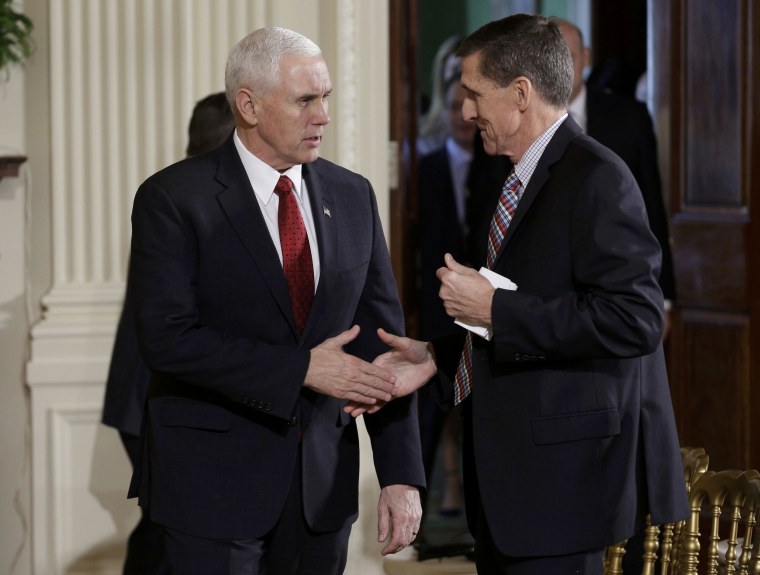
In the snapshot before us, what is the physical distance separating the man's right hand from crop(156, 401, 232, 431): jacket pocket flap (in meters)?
0.20

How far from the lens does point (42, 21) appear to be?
455 centimetres

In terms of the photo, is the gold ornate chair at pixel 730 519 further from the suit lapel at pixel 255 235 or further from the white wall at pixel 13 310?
the white wall at pixel 13 310

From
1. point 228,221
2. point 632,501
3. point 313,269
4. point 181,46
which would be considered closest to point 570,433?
point 632,501

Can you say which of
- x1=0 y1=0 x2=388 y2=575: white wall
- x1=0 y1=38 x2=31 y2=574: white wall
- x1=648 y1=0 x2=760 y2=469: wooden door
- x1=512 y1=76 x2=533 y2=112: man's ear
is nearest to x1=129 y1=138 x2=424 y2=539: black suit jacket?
x1=512 y1=76 x2=533 y2=112: man's ear

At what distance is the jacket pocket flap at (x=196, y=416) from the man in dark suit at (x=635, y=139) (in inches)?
103

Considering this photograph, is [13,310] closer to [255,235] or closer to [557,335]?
[255,235]

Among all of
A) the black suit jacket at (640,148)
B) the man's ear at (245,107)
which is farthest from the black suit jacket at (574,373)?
the black suit jacket at (640,148)

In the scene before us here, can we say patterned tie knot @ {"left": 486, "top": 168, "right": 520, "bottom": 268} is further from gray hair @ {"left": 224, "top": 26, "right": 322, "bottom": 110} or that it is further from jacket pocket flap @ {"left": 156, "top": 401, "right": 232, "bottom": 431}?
jacket pocket flap @ {"left": 156, "top": 401, "right": 232, "bottom": 431}

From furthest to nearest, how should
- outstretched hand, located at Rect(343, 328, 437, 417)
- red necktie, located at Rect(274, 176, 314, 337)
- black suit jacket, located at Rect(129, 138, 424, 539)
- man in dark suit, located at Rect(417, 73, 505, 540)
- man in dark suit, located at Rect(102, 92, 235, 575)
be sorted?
man in dark suit, located at Rect(417, 73, 505, 540) < man in dark suit, located at Rect(102, 92, 235, 575) < outstretched hand, located at Rect(343, 328, 437, 417) < red necktie, located at Rect(274, 176, 314, 337) < black suit jacket, located at Rect(129, 138, 424, 539)

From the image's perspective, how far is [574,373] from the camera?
2488 mm

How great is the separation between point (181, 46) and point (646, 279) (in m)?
2.55

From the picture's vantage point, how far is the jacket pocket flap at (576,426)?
2.46 meters

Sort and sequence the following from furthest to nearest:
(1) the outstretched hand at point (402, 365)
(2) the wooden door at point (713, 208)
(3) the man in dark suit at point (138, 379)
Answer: (2) the wooden door at point (713, 208)
(3) the man in dark suit at point (138, 379)
(1) the outstretched hand at point (402, 365)

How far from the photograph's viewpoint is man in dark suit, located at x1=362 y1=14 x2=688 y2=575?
2385 mm
